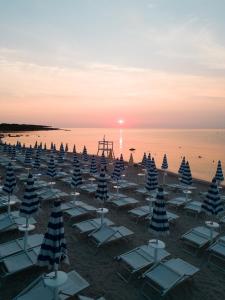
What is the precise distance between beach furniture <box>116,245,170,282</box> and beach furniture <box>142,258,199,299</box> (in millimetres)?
493

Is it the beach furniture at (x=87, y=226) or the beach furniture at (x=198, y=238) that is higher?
the beach furniture at (x=87, y=226)

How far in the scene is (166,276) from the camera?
29.0 feet

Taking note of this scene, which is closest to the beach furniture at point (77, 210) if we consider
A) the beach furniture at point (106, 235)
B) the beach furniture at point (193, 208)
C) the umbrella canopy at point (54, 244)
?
the beach furniture at point (106, 235)

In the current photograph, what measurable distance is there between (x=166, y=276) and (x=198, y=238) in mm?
3888

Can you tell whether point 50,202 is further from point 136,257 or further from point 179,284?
point 179,284

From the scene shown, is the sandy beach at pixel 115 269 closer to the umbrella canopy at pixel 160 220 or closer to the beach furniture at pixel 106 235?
the beach furniture at pixel 106 235

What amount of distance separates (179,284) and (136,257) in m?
1.75

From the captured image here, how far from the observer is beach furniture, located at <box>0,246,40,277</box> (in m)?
8.80

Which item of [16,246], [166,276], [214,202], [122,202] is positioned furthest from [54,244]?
[122,202]

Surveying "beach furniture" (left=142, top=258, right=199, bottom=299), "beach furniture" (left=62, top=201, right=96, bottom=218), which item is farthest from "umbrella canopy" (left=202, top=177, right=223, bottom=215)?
"beach furniture" (left=62, top=201, right=96, bottom=218)

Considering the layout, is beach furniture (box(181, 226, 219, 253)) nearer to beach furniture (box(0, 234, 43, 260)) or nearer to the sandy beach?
the sandy beach

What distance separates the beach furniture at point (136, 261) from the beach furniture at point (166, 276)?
1.62 feet

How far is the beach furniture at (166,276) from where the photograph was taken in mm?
8469

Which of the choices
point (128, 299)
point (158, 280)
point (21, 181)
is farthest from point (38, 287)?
point (21, 181)
